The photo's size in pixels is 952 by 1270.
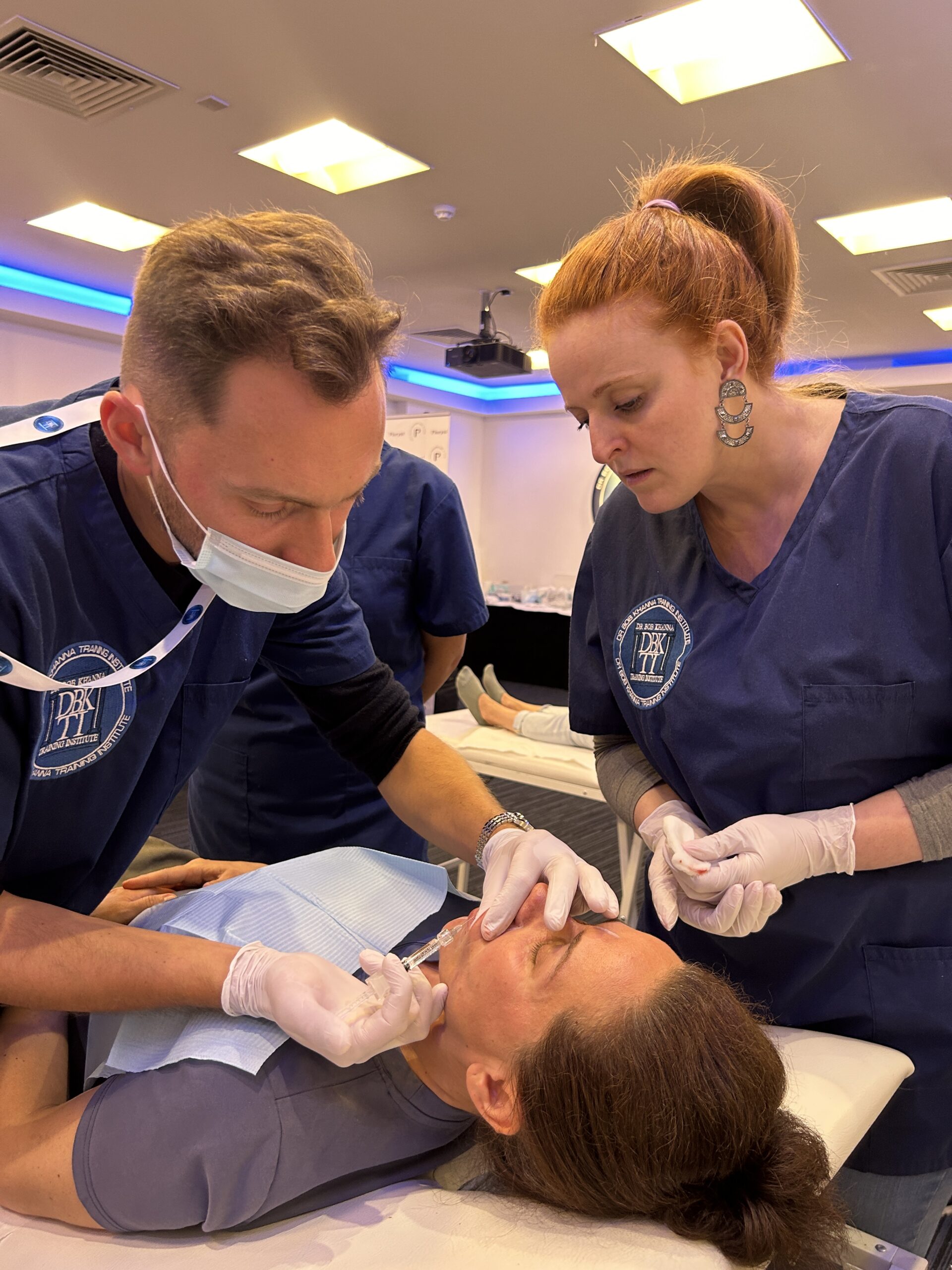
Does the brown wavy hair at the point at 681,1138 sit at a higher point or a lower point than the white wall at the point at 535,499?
lower

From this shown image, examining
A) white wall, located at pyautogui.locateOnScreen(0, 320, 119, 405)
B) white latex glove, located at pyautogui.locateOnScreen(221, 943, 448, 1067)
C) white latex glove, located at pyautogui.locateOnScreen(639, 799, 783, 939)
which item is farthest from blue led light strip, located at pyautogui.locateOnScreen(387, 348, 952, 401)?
white latex glove, located at pyautogui.locateOnScreen(221, 943, 448, 1067)

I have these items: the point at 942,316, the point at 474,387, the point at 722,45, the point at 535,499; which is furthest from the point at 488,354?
the point at 535,499

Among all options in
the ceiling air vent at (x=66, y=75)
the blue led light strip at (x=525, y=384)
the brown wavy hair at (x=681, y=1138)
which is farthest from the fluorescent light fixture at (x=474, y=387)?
the brown wavy hair at (x=681, y=1138)

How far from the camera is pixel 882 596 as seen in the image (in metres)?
1.16

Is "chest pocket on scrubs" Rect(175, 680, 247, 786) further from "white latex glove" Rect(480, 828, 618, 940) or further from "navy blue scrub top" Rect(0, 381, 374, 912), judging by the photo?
"white latex glove" Rect(480, 828, 618, 940)

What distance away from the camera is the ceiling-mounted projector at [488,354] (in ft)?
19.2

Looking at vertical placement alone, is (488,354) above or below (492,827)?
above

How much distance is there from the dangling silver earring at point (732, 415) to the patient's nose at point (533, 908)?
653mm

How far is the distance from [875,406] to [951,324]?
6476 mm

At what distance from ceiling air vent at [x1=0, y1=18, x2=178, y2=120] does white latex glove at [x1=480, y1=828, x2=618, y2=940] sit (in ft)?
10.9

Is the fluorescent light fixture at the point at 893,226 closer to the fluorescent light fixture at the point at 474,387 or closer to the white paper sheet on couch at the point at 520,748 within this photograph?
the white paper sheet on couch at the point at 520,748

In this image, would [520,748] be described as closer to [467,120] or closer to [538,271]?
[467,120]

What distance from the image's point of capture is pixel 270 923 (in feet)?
4.04

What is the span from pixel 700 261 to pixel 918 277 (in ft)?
16.9
